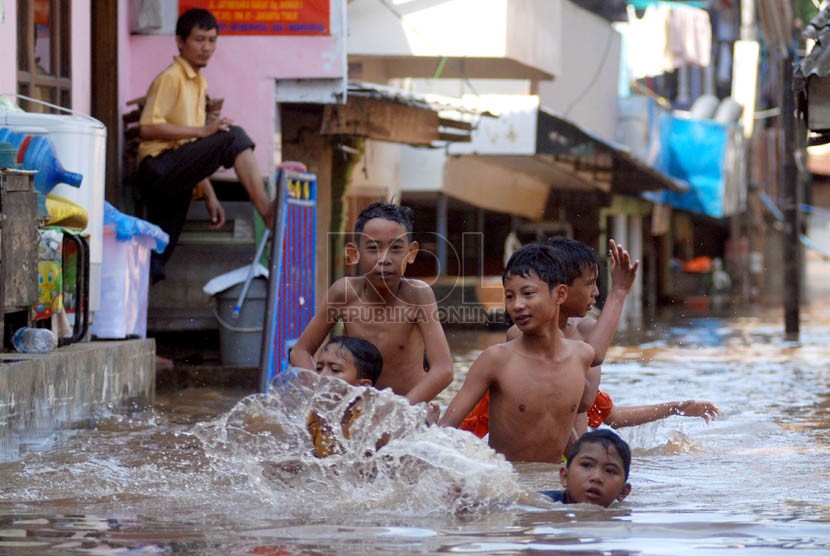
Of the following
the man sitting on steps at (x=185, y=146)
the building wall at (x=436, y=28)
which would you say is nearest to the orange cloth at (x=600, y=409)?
the man sitting on steps at (x=185, y=146)

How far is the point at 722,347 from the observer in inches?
658

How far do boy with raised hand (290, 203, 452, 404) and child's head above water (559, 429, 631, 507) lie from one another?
1.01 m

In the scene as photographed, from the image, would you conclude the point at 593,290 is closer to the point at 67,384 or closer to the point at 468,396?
the point at 468,396

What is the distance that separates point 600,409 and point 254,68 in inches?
A: 213

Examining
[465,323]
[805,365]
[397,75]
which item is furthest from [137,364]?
[465,323]

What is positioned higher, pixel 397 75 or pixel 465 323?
pixel 397 75

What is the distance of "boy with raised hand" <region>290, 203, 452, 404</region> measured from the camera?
6.67m

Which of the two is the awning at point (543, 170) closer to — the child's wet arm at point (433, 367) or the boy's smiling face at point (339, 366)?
the child's wet arm at point (433, 367)

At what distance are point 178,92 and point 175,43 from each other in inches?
44.3

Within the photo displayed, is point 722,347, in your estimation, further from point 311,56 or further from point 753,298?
point 753,298

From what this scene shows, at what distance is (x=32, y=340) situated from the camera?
7609 mm

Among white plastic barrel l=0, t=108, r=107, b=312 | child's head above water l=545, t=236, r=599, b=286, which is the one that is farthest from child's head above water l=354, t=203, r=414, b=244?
white plastic barrel l=0, t=108, r=107, b=312

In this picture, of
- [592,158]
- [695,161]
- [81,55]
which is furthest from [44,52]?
[695,161]

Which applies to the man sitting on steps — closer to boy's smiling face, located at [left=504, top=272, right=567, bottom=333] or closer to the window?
the window
